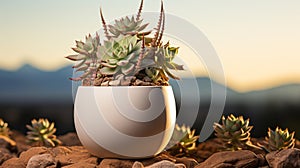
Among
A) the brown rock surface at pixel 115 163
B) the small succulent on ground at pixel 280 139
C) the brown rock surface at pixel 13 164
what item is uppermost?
the small succulent on ground at pixel 280 139

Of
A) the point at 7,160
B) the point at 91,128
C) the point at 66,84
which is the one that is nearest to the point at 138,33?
the point at 91,128

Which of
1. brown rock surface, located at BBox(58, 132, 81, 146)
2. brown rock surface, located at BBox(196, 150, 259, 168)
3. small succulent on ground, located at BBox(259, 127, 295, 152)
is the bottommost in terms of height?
brown rock surface, located at BBox(58, 132, 81, 146)

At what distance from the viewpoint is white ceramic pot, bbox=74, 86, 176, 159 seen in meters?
1.81

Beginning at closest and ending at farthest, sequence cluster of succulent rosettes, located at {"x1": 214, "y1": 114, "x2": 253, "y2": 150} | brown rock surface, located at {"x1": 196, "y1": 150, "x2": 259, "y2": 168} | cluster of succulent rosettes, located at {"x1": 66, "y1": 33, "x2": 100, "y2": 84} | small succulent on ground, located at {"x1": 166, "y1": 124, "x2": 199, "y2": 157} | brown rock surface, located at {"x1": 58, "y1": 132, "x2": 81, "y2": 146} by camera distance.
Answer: brown rock surface, located at {"x1": 196, "y1": 150, "x2": 259, "y2": 168} < cluster of succulent rosettes, located at {"x1": 66, "y1": 33, "x2": 100, "y2": 84} < cluster of succulent rosettes, located at {"x1": 214, "y1": 114, "x2": 253, "y2": 150} < small succulent on ground, located at {"x1": 166, "y1": 124, "x2": 199, "y2": 157} < brown rock surface, located at {"x1": 58, "y1": 132, "x2": 81, "y2": 146}

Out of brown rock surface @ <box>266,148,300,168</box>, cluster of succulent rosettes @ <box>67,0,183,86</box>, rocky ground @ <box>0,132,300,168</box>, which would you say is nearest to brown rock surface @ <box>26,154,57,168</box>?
rocky ground @ <box>0,132,300,168</box>

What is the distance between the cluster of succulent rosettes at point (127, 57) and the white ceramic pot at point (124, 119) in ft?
0.20

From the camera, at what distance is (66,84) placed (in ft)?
9.91

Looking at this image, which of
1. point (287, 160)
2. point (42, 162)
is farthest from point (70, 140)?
point (287, 160)

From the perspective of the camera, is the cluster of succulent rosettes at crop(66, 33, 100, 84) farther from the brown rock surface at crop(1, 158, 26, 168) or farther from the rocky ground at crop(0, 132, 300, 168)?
the brown rock surface at crop(1, 158, 26, 168)

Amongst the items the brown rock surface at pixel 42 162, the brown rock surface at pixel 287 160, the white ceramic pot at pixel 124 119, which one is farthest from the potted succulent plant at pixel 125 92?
the brown rock surface at pixel 287 160

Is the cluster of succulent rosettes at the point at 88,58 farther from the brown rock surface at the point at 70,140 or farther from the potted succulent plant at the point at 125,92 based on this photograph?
the brown rock surface at the point at 70,140

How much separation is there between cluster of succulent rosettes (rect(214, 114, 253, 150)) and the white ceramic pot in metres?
0.39

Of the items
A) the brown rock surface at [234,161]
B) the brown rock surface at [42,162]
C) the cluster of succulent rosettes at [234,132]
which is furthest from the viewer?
the cluster of succulent rosettes at [234,132]

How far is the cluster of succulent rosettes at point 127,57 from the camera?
1.85 m
